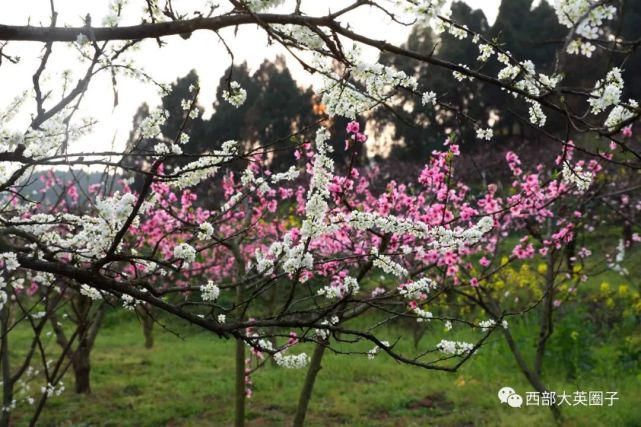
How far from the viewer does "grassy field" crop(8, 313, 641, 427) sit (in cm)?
737

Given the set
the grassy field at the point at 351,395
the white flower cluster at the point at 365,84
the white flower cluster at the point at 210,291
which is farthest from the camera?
the grassy field at the point at 351,395

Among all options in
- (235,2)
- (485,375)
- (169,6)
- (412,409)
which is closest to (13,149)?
(169,6)

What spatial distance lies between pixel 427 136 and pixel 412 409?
24944 mm

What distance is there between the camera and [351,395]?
8.70 m

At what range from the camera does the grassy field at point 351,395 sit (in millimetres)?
7367

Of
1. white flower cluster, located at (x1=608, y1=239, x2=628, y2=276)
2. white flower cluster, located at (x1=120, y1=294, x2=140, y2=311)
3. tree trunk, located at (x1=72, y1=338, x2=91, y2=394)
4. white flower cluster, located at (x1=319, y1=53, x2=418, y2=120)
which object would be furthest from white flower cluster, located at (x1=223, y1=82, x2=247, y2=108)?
tree trunk, located at (x1=72, y1=338, x2=91, y2=394)

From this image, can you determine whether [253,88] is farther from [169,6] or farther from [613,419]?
[169,6]

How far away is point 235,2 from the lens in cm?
229

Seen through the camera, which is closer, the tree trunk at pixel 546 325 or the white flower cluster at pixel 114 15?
the white flower cluster at pixel 114 15

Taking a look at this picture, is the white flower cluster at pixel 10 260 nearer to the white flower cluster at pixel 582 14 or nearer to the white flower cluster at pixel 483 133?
the white flower cluster at pixel 483 133

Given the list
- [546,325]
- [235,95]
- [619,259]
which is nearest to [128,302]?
[235,95]

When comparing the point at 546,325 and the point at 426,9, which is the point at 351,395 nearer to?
the point at 546,325

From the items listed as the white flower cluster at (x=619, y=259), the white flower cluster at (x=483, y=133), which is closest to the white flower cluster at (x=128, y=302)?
the white flower cluster at (x=483, y=133)

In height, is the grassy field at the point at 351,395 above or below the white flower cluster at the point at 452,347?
below
